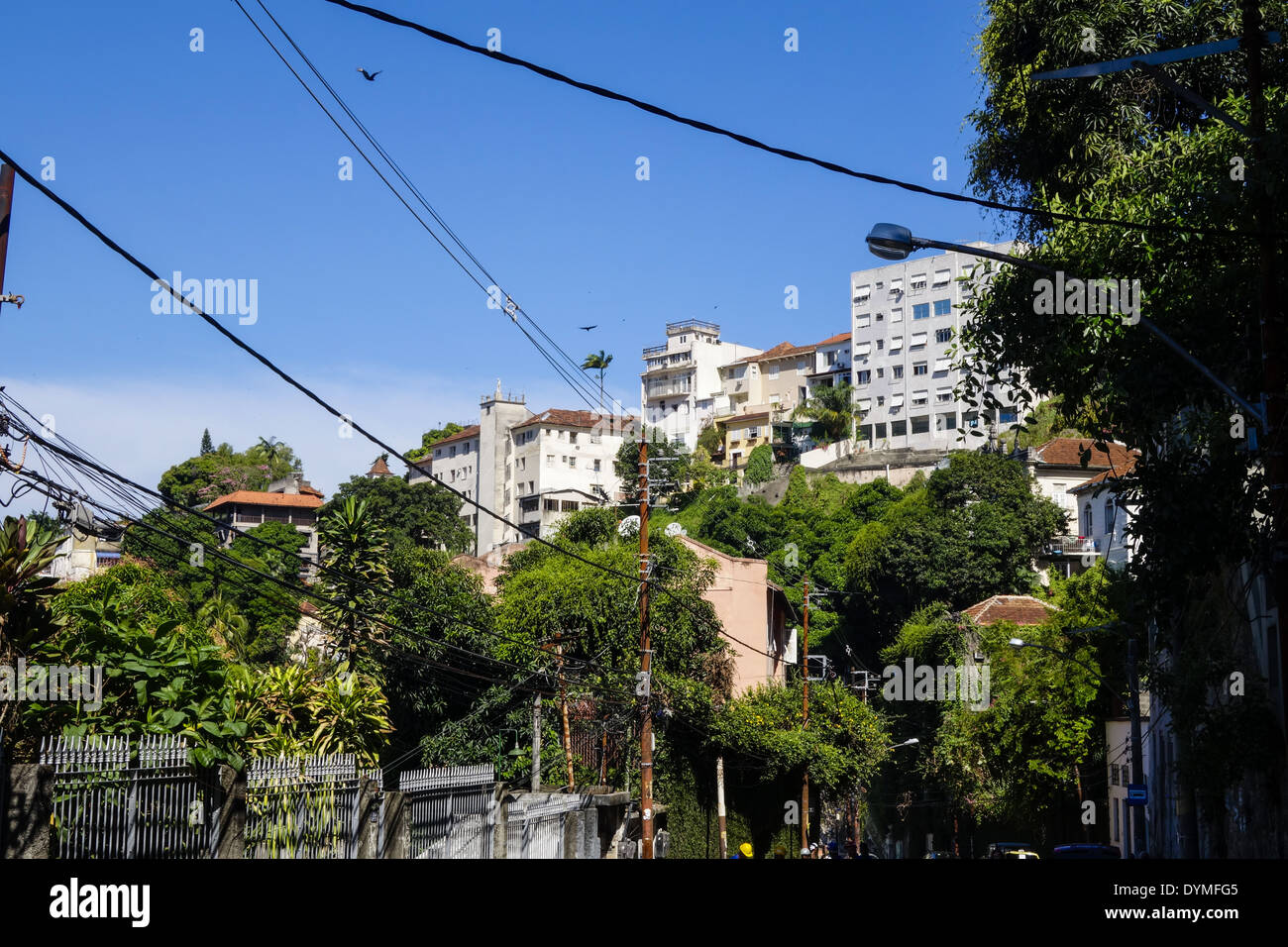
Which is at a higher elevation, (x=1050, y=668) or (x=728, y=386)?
(x=728, y=386)

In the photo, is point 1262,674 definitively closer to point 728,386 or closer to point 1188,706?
point 1188,706

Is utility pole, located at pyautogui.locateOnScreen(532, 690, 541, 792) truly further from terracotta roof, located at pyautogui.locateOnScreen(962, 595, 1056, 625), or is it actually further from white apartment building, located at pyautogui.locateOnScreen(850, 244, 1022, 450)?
white apartment building, located at pyautogui.locateOnScreen(850, 244, 1022, 450)

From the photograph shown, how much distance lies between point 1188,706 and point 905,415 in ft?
330

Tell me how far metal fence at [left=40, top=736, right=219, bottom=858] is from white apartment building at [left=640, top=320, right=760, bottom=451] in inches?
4988

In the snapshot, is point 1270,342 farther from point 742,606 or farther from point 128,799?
point 742,606

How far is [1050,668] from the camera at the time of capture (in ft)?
156

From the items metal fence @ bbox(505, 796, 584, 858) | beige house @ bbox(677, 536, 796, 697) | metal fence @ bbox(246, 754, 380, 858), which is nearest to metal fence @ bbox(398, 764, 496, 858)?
metal fence @ bbox(505, 796, 584, 858)

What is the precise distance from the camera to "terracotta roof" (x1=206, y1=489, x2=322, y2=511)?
120 meters

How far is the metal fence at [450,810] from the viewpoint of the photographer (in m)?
19.9

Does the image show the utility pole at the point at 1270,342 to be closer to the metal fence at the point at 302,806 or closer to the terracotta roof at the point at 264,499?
the metal fence at the point at 302,806

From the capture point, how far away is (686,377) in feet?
488

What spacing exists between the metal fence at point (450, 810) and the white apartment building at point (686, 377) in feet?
393

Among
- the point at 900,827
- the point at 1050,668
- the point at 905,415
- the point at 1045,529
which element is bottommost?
the point at 900,827
